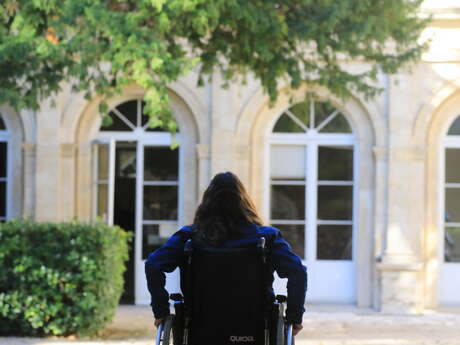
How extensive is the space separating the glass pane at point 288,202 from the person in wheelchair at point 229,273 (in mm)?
10670

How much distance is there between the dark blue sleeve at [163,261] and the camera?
549 cm

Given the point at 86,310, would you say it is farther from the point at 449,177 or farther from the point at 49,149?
the point at 449,177

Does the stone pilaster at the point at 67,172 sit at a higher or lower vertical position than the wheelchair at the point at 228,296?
higher

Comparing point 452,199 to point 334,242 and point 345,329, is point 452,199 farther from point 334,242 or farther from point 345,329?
point 345,329

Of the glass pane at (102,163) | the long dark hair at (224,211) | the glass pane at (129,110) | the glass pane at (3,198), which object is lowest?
the long dark hair at (224,211)

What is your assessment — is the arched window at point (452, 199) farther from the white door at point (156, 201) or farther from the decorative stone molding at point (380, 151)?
the white door at point (156, 201)

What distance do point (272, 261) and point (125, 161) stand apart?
36.0 feet

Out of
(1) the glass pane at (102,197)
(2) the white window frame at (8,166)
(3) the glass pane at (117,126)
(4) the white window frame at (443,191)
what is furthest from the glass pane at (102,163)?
(4) the white window frame at (443,191)

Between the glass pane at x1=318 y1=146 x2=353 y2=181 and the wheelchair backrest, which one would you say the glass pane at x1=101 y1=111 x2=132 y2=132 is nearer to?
the glass pane at x1=318 y1=146 x2=353 y2=181

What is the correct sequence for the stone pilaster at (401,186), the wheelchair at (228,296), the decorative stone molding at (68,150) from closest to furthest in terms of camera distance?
the wheelchair at (228,296) < the stone pilaster at (401,186) < the decorative stone molding at (68,150)

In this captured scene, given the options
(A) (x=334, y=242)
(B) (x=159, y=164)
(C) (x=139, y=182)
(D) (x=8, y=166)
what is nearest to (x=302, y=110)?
(A) (x=334, y=242)

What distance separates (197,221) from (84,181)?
35.5 feet

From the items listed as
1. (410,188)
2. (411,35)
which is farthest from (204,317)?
(410,188)

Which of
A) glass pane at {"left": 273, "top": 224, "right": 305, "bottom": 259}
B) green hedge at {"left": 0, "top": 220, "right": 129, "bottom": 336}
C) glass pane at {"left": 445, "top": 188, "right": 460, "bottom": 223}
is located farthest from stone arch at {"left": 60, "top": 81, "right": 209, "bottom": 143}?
green hedge at {"left": 0, "top": 220, "right": 129, "bottom": 336}
